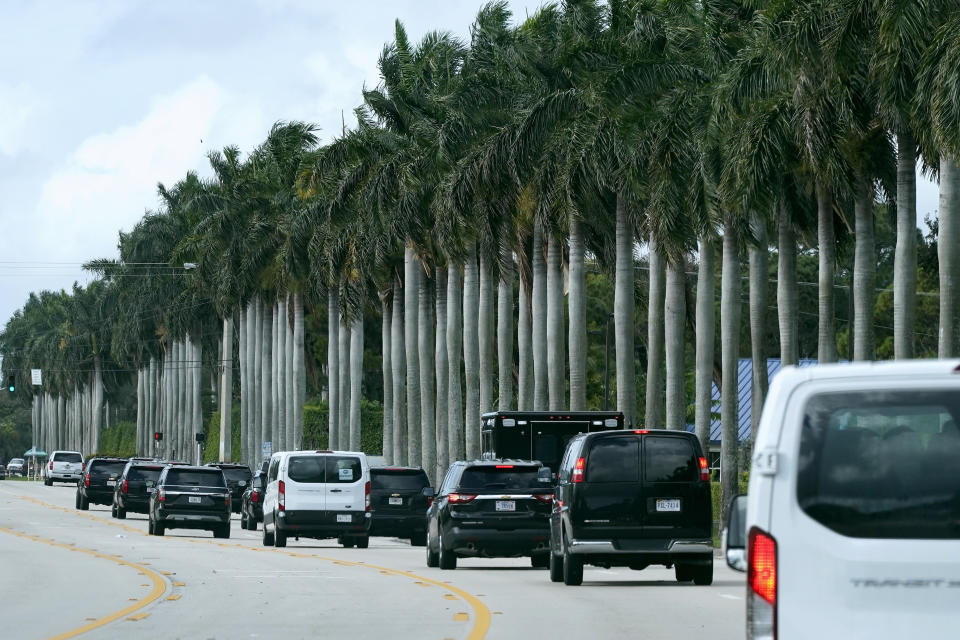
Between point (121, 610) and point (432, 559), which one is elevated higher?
point (121, 610)

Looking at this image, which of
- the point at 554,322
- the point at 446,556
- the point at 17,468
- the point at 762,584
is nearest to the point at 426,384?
the point at 554,322

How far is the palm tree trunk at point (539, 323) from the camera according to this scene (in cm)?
5241

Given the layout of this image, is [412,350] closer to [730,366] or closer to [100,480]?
[100,480]

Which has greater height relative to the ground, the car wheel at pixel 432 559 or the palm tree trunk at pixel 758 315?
the palm tree trunk at pixel 758 315

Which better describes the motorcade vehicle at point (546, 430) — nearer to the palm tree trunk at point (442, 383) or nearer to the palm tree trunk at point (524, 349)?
the palm tree trunk at point (524, 349)

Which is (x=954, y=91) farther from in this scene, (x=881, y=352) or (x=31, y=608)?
(x=881, y=352)

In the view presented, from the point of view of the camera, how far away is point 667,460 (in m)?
22.3

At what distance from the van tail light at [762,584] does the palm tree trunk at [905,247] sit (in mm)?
26375

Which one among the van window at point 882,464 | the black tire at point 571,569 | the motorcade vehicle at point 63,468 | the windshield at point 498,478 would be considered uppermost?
the van window at point 882,464

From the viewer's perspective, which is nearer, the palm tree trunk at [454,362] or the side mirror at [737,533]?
the side mirror at [737,533]

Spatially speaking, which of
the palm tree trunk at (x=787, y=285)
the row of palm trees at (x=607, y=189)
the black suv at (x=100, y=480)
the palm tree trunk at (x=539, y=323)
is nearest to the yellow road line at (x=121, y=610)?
the row of palm trees at (x=607, y=189)

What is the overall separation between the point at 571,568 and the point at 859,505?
53.3 feet

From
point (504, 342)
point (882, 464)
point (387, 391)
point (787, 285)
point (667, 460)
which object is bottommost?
point (667, 460)

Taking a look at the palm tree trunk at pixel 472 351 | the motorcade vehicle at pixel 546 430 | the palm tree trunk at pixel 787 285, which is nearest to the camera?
the motorcade vehicle at pixel 546 430
